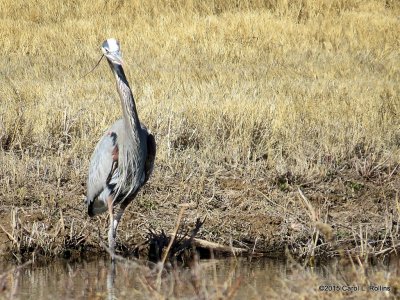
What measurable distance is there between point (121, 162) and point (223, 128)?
2.20 m

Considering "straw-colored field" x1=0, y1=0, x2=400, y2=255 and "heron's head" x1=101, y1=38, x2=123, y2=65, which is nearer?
"heron's head" x1=101, y1=38, x2=123, y2=65

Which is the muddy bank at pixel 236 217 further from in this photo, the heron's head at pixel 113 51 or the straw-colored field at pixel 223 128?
the heron's head at pixel 113 51

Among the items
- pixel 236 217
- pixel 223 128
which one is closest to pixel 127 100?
pixel 236 217

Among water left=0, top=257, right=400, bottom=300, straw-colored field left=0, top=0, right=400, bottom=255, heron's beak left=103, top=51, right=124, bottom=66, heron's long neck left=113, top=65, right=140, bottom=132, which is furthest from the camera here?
straw-colored field left=0, top=0, right=400, bottom=255

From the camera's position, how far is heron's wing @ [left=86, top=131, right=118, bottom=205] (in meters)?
6.43

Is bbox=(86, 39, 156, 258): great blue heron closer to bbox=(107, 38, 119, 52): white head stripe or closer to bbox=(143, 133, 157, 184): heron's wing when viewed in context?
bbox=(143, 133, 157, 184): heron's wing

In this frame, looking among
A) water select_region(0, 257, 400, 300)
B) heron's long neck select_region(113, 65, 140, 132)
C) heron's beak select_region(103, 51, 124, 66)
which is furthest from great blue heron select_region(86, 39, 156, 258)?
water select_region(0, 257, 400, 300)

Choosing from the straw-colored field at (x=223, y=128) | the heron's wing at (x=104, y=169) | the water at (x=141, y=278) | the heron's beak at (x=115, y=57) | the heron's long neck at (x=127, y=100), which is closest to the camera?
the water at (x=141, y=278)

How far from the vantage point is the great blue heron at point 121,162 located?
20.6ft

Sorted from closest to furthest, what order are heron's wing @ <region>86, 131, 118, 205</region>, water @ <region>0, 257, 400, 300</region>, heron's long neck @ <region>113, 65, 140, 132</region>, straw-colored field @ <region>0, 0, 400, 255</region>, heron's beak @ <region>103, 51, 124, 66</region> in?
1. water @ <region>0, 257, 400, 300</region>
2. heron's beak @ <region>103, 51, 124, 66</region>
3. heron's long neck @ <region>113, 65, 140, 132</region>
4. heron's wing @ <region>86, 131, 118, 205</region>
5. straw-colored field @ <region>0, 0, 400, 255</region>

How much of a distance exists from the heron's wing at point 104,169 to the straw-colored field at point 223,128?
266 mm

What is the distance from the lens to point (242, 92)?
10070 mm

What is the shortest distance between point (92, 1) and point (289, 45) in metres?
3.93

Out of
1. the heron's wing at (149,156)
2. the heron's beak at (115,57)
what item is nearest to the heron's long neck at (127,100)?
the heron's beak at (115,57)
